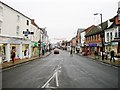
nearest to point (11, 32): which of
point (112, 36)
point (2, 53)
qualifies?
point (2, 53)

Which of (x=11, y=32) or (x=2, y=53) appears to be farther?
(x=11, y=32)

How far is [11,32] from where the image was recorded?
32500 mm

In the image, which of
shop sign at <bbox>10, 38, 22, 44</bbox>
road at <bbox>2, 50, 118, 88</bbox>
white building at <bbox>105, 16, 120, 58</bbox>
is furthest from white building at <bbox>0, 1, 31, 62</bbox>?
white building at <bbox>105, 16, 120, 58</bbox>

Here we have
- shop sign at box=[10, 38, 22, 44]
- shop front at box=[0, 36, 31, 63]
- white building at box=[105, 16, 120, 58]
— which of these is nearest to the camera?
shop front at box=[0, 36, 31, 63]

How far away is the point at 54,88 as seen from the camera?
10188 mm

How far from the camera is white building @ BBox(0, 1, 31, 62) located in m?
28.9

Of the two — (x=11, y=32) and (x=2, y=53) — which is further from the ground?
(x=11, y=32)

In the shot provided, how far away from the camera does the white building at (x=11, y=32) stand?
2892 centimetres

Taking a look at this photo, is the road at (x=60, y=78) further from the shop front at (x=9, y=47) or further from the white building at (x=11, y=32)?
the white building at (x=11, y=32)

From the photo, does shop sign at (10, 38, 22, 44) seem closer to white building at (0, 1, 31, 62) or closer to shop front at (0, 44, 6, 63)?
white building at (0, 1, 31, 62)

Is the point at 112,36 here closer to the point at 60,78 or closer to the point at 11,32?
the point at 11,32

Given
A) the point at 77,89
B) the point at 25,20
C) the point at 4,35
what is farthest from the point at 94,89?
the point at 25,20

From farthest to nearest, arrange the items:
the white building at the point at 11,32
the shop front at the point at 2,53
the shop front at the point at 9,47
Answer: the white building at the point at 11,32, the shop front at the point at 9,47, the shop front at the point at 2,53

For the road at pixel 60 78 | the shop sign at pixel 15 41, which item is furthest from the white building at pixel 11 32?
the road at pixel 60 78
